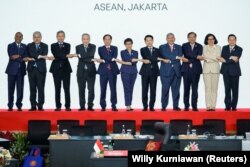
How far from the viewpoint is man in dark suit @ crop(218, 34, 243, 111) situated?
52.6ft

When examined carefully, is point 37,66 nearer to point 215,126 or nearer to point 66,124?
point 66,124

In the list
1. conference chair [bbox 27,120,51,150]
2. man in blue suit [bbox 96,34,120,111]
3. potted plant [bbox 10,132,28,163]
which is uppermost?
man in blue suit [bbox 96,34,120,111]

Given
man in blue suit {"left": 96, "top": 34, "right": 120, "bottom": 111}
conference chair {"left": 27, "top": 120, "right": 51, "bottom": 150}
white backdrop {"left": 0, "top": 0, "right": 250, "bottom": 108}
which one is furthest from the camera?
white backdrop {"left": 0, "top": 0, "right": 250, "bottom": 108}

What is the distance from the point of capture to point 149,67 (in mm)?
16047

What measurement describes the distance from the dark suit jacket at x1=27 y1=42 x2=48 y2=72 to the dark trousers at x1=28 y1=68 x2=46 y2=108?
0.39 ft

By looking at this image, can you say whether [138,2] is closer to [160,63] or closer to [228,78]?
[160,63]

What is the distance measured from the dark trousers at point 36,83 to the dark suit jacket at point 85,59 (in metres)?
0.95

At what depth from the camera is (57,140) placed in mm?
12828

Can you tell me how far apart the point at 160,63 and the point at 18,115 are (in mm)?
3882

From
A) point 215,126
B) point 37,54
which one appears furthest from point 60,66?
point 215,126

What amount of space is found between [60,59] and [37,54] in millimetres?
599

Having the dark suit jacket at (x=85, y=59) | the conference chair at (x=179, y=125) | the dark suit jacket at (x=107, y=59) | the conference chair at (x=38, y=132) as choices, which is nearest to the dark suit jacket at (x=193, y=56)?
the dark suit jacket at (x=107, y=59)


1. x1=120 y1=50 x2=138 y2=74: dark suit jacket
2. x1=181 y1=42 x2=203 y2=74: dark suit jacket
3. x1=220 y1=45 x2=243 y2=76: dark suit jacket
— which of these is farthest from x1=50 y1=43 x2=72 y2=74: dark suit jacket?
x1=220 y1=45 x2=243 y2=76: dark suit jacket

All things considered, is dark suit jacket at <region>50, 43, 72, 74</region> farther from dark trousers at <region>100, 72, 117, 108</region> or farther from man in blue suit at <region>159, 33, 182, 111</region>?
man in blue suit at <region>159, 33, 182, 111</region>
